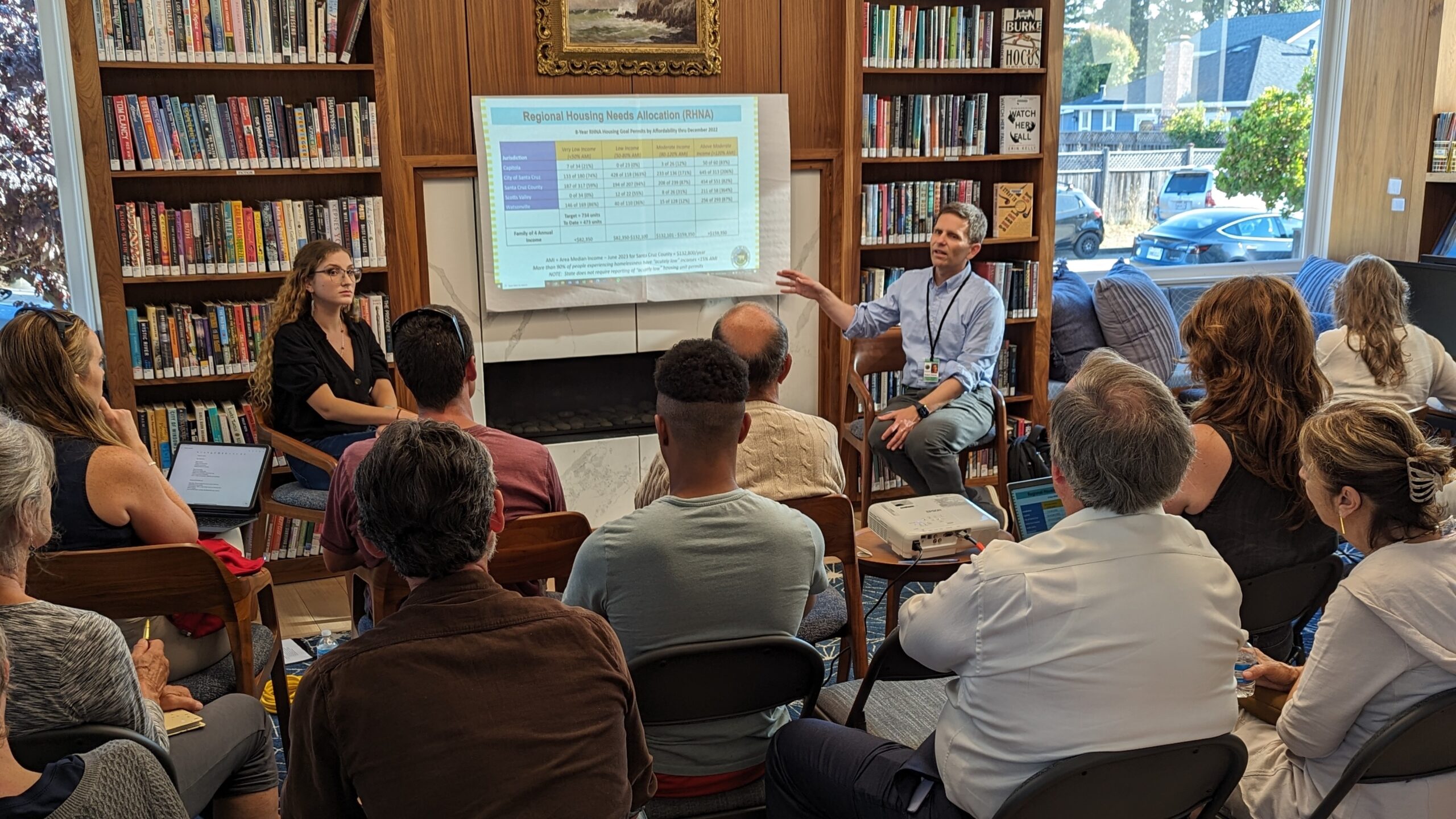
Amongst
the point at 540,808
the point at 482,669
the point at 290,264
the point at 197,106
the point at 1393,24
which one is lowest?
the point at 540,808

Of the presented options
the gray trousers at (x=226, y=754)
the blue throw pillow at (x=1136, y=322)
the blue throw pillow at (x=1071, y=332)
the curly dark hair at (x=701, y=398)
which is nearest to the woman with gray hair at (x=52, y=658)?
the gray trousers at (x=226, y=754)

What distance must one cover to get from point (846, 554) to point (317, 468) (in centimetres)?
208

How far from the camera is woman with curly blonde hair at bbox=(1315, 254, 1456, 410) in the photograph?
3844 millimetres

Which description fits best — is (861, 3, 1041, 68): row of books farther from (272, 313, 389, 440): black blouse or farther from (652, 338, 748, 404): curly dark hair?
(652, 338, 748, 404): curly dark hair

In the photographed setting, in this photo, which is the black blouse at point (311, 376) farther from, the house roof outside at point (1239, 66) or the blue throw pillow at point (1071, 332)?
the house roof outside at point (1239, 66)

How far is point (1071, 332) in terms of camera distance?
5.64m

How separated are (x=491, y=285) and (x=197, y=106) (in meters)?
1.19

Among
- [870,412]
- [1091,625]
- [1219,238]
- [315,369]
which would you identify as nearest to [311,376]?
[315,369]

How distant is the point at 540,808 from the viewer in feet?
4.64

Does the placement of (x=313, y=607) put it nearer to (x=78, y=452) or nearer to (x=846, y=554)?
(x=78, y=452)

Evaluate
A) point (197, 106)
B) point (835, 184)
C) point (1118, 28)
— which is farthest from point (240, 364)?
point (1118, 28)

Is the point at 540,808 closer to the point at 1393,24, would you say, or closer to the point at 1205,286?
the point at 1205,286

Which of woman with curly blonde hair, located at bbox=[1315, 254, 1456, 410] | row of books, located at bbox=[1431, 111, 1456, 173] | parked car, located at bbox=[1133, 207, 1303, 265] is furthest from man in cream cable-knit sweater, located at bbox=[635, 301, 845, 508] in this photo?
row of books, located at bbox=[1431, 111, 1456, 173]

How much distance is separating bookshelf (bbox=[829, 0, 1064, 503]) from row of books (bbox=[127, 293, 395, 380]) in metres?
2.09
